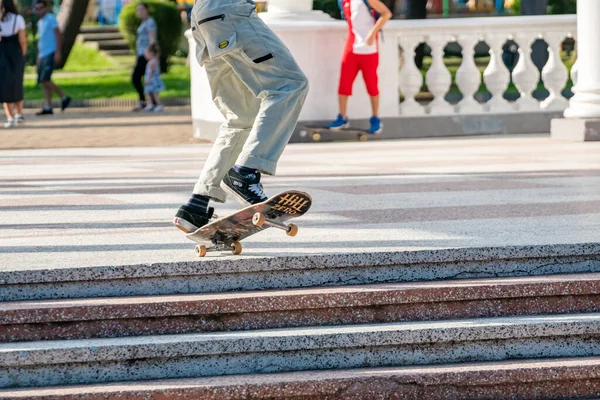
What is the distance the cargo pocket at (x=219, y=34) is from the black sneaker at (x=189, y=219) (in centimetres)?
78

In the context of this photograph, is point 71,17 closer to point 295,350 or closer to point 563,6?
point 563,6

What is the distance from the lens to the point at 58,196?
884 cm

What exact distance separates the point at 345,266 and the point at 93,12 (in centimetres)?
4590

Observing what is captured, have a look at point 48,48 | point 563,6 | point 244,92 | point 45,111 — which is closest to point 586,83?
point 244,92

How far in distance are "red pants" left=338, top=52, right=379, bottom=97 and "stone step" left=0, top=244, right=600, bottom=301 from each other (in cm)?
765

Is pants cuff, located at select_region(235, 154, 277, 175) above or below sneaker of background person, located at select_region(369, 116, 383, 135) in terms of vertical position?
above

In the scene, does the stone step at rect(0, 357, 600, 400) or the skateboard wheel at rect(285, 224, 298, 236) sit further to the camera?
the skateboard wheel at rect(285, 224, 298, 236)

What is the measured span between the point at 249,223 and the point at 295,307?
65 centimetres

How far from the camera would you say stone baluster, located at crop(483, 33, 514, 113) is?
14.5m

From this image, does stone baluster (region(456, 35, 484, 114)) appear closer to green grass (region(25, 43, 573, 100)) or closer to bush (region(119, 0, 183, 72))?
green grass (region(25, 43, 573, 100))

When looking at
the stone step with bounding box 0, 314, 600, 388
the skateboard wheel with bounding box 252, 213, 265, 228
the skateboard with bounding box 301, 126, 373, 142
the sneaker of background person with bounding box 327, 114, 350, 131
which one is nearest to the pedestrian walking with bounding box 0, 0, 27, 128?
the skateboard with bounding box 301, 126, 373, 142

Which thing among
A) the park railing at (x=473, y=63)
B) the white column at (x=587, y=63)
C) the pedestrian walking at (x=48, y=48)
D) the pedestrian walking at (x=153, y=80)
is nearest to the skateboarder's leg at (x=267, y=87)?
the white column at (x=587, y=63)

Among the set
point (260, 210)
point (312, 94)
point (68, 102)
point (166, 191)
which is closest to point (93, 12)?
point (68, 102)

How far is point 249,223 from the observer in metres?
5.88
